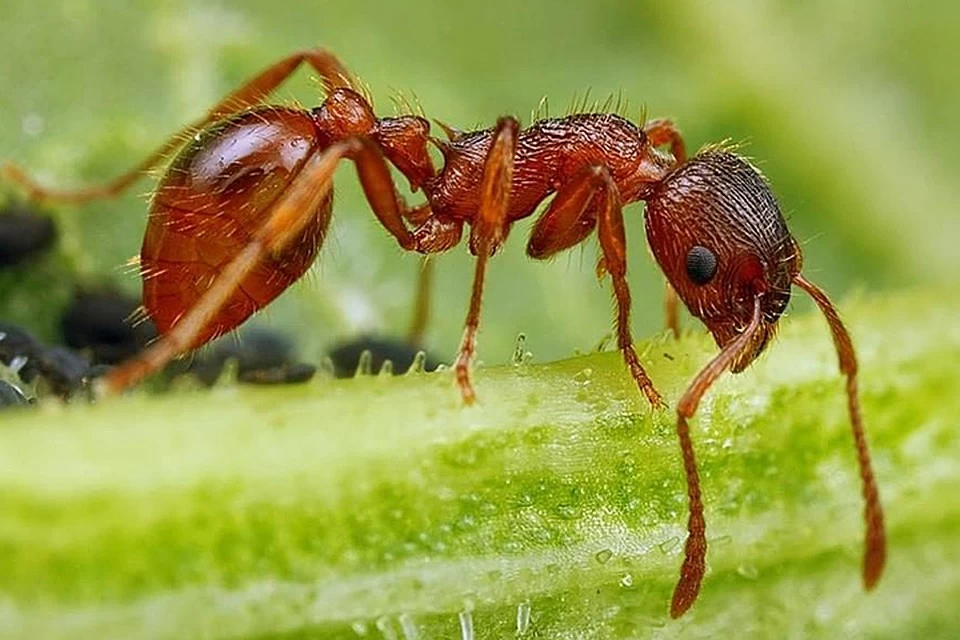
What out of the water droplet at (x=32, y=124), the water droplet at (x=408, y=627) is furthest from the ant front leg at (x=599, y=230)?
the water droplet at (x=32, y=124)

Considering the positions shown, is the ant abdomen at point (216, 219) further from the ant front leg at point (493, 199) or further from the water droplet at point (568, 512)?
Result: the water droplet at point (568, 512)

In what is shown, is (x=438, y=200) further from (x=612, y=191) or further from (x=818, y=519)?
(x=818, y=519)

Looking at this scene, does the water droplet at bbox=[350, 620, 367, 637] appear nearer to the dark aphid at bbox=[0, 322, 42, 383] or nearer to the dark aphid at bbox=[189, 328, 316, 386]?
the dark aphid at bbox=[189, 328, 316, 386]

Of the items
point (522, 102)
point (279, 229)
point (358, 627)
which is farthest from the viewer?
point (522, 102)

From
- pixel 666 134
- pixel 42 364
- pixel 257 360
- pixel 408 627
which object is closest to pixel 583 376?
pixel 408 627

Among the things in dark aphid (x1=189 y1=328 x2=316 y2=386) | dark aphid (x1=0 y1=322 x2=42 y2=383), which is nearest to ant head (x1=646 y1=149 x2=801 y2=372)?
dark aphid (x1=189 y1=328 x2=316 y2=386)

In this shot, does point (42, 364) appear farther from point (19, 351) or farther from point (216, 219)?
point (216, 219)
